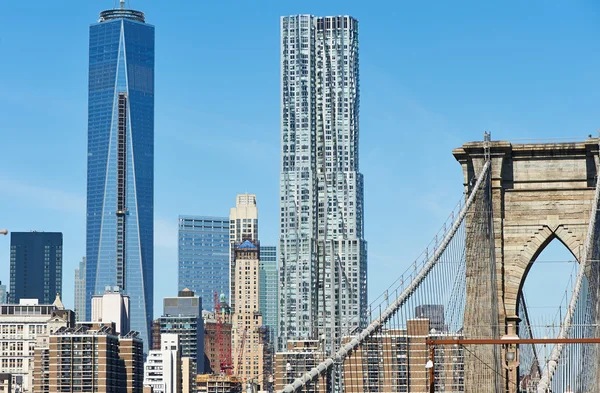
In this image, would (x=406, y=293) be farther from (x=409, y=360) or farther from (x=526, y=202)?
(x=409, y=360)

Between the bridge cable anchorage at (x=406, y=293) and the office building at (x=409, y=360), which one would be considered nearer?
the bridge cable anchorage at (x=406, y=293)

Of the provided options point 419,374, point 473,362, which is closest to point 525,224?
point 473,362

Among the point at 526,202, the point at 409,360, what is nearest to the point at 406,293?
the point at 526,202

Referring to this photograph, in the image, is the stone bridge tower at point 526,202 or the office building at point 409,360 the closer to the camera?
the stone bridge tower at point 526,202

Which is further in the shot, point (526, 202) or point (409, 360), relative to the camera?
point (409, 360)

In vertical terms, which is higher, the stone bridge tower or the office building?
the stone bridge tower

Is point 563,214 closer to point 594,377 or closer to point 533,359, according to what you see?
point 594,377

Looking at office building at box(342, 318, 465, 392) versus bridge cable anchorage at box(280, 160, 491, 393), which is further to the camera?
office building at box(342, 318, 465, 392)

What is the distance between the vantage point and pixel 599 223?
46312mm

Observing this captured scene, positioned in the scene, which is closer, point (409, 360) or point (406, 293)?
point (406, 293)

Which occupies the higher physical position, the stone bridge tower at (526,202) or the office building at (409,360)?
the stone bridge tower at (526,202)

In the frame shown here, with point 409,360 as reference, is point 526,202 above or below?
above

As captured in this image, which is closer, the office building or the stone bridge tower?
the stone bridge tower

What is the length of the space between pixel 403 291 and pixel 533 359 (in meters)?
9.40
